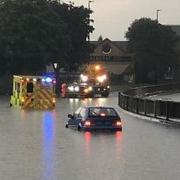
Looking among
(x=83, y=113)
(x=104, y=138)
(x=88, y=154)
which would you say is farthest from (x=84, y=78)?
(x=88, y=154)

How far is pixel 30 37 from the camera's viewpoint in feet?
272

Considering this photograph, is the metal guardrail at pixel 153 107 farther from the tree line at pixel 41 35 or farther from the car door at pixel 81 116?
the tree line at pixel 41 35

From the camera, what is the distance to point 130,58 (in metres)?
137

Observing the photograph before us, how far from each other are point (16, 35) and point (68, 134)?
5786cm

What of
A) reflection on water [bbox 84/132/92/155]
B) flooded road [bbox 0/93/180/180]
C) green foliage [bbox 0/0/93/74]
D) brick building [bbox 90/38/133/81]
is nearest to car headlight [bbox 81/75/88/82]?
green foliage [bbox 0/0/93/74]

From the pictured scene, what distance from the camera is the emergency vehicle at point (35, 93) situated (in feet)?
163

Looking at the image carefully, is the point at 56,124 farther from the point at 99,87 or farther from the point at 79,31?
the point at 79,31

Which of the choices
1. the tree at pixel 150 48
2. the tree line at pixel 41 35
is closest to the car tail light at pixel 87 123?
the tree line at pixel 41 35

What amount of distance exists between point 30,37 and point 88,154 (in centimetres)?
6534

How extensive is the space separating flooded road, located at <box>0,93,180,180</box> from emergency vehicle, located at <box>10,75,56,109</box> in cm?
2006

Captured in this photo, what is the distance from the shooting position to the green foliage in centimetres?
8219

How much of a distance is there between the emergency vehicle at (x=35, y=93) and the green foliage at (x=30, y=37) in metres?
30.5

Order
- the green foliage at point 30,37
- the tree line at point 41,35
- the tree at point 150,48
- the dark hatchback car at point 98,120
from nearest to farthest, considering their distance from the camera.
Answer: the dark hatchback car at point 98,120 < the green foliage at point 30,37 < the tree line at point 41,35 < the tree at point 150,48

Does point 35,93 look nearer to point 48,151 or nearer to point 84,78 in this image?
point 84,78
